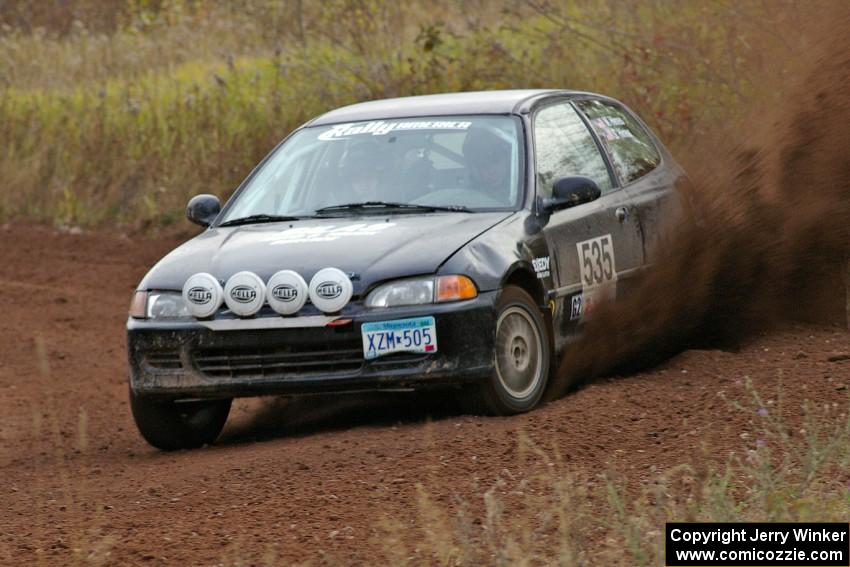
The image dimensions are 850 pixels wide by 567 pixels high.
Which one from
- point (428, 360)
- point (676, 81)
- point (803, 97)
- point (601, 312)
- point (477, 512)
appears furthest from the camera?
point (676, 81)

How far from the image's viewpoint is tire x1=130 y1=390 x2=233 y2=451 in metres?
7.61

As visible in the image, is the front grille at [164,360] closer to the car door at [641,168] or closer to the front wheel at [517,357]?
the front wheel at [517,357]

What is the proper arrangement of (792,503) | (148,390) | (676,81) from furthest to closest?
(676,81), (148,390), (792,503)

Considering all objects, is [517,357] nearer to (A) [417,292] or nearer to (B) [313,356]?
(A) [417,292]

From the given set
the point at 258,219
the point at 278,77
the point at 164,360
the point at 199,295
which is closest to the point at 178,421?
the point at 164,360

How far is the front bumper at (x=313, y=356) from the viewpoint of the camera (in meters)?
6.91

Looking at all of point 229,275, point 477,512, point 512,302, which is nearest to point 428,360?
point 512,302

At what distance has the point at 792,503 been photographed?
15.7 feet

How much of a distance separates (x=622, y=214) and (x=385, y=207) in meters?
1.48

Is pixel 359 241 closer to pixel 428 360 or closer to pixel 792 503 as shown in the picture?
pixel 428 360

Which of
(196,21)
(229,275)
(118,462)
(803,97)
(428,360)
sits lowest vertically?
(118,462)

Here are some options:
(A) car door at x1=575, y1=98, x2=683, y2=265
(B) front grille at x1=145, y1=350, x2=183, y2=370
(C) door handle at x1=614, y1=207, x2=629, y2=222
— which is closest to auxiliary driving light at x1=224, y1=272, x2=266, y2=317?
(B) front grille at x1=145, y1=350, x2=183, y2=370

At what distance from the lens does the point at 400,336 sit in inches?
272

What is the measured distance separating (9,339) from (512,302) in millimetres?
5499
